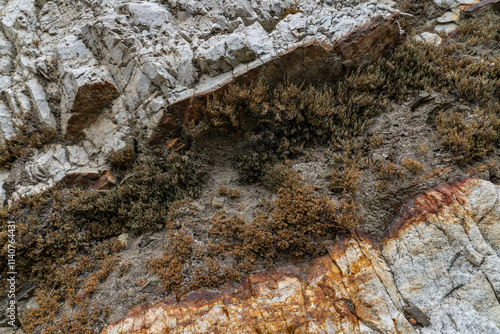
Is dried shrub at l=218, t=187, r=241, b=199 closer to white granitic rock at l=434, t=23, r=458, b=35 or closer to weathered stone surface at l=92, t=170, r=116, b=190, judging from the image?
weathered stone surface at l=92, t=170, r=116, b=190

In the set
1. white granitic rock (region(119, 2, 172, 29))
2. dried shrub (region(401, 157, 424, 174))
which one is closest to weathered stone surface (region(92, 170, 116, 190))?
white granitic rock (region(119, 2, 172, 29))

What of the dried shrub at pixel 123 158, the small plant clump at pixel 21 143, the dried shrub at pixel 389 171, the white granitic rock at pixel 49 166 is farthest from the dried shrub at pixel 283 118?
the small plant clump at pixel 21 143

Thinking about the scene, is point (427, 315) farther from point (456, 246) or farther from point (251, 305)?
point (251, 305)

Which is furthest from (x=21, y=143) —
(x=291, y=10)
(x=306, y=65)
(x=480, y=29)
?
(x=480, y=29)

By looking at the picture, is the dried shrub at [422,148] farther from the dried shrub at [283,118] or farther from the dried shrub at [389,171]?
the dried shrub at [283,118]

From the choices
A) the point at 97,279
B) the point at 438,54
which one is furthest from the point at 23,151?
the point at 438,54

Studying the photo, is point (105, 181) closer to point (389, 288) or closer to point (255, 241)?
point (255, 241)
